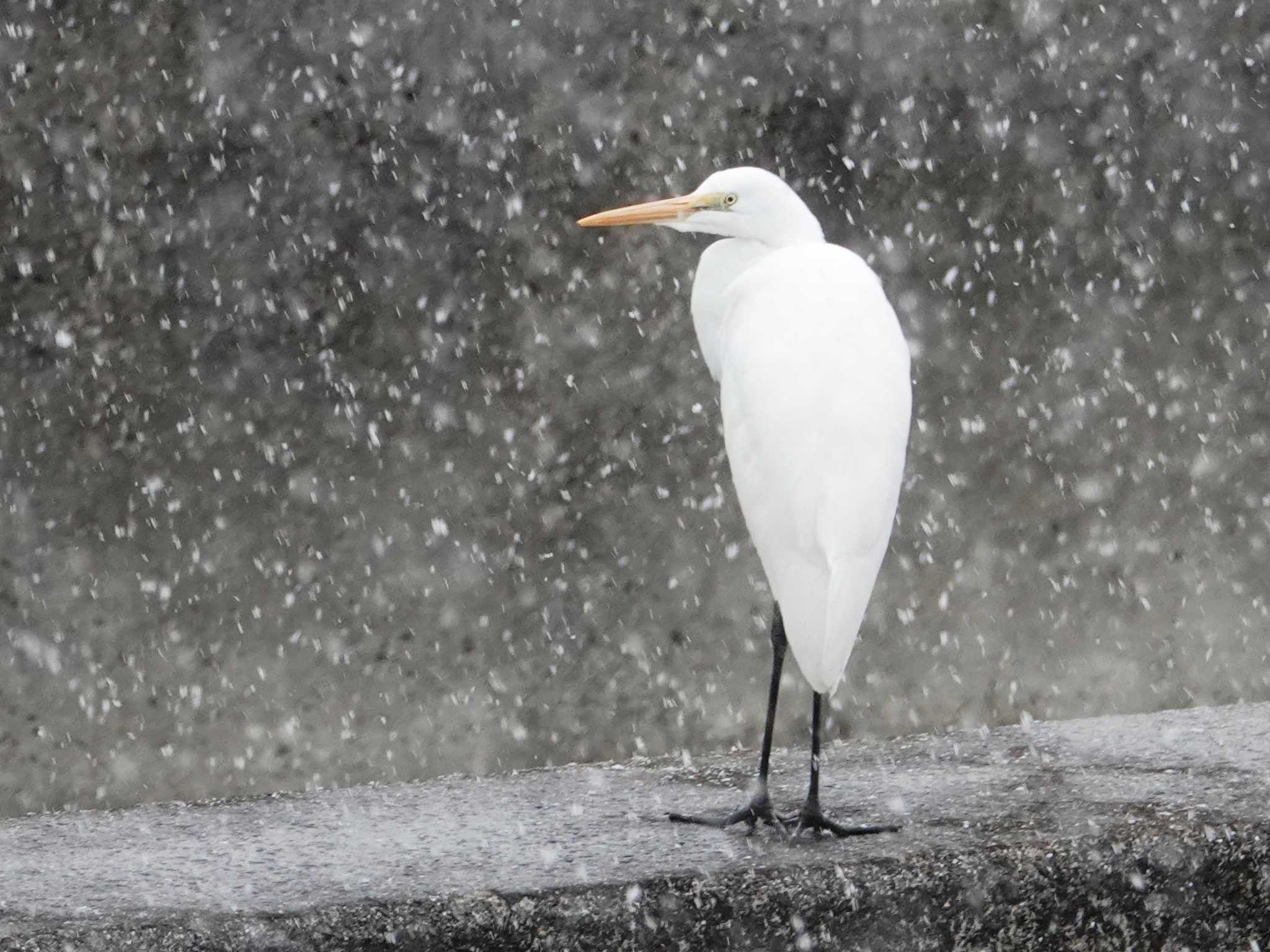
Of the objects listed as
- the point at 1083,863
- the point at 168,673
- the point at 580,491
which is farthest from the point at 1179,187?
the point at 168,673

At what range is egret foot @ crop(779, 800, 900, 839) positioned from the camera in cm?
164

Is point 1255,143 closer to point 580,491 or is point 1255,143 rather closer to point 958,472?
point 958,472

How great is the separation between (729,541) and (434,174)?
84 cm

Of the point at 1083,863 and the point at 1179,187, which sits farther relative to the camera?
the point at 1179,187

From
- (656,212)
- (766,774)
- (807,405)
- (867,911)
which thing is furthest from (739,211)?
(867,911)

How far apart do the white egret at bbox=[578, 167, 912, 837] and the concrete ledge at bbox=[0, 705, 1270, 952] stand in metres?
0.12

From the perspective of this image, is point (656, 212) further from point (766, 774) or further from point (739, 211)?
point (766, 774)

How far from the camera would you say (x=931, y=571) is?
2713 mm

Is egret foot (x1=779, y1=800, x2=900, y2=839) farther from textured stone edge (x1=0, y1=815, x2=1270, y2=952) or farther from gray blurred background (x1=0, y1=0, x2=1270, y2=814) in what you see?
gray blurred background (x1=0, y1=0, x2=1270, y2=814)

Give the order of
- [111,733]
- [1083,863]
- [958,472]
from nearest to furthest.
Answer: [1083,863] → [111,733] → [958,472]

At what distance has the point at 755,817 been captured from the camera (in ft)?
5.53

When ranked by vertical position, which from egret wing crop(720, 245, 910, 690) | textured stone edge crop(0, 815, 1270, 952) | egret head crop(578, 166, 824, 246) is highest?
egret head crop(578, 166, 824, 246)

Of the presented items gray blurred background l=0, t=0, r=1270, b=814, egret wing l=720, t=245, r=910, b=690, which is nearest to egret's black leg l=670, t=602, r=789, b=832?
egret wing l=720, t=245, r=910, b=690

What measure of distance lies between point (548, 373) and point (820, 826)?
115 centimetres
